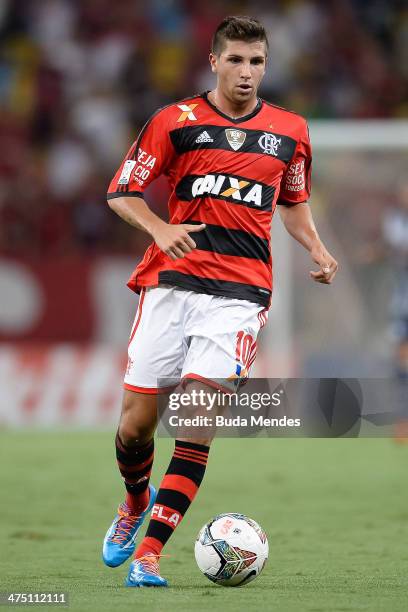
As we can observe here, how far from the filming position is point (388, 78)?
1703cm

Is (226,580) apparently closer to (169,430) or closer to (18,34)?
(169,430)

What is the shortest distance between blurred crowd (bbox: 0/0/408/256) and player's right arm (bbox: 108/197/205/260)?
9.91 m

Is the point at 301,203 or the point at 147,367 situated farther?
the point at 301,203

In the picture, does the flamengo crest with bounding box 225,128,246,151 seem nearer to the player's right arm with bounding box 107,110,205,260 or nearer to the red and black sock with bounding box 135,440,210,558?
the player's right arm with bounding box 107,110,205,260

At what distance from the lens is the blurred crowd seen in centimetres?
1574

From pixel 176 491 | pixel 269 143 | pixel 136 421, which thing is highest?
pixel 269 143

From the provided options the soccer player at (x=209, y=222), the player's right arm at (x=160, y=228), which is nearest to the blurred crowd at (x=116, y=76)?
the soccer player at (x=209, y=222)

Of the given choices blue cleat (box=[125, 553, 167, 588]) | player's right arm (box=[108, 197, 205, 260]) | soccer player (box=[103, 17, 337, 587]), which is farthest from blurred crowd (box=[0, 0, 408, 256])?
blue cleat (box=[125, 553, 167, 588])

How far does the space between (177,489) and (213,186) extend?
1.31m

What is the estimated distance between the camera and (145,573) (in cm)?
505

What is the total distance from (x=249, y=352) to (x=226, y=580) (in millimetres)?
972

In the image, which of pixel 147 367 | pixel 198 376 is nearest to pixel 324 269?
pixel 198 376

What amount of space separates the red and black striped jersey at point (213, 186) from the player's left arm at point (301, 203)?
0.74 ft

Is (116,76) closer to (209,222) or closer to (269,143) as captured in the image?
(269,143)
